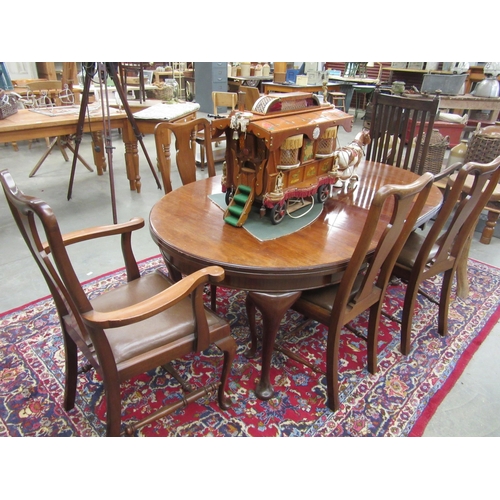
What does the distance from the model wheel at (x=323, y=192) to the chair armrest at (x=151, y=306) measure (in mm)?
766

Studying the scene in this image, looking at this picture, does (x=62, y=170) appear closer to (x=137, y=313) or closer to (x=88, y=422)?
(x=88, y=422)

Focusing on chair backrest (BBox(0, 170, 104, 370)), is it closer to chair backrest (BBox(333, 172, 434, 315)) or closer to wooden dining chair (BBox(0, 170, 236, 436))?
wooden dining chair (BBox(0, 170, 236, 436))

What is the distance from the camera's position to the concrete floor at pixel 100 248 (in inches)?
63.9

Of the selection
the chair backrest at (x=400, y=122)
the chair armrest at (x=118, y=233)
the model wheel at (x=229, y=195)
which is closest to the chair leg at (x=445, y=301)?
the chair backrest at (x=400, y=122)

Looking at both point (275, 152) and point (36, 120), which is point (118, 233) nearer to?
point (275, 152)

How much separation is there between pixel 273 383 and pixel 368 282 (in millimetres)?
671

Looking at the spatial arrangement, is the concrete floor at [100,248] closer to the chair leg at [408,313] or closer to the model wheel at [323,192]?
the chair leg at [408,313]

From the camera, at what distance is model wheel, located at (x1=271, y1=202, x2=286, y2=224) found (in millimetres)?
1503

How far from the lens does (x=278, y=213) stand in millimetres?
1532

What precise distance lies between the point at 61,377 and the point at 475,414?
1924 mm

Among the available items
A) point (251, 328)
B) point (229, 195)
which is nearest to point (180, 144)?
point (229, 195)

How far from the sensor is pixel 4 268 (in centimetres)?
251

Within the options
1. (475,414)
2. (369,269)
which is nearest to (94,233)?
(369,269)

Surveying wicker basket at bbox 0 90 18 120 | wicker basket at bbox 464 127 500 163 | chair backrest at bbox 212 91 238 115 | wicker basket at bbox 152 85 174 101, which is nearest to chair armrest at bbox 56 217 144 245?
wicker basket at bbox 0 90 18 120
